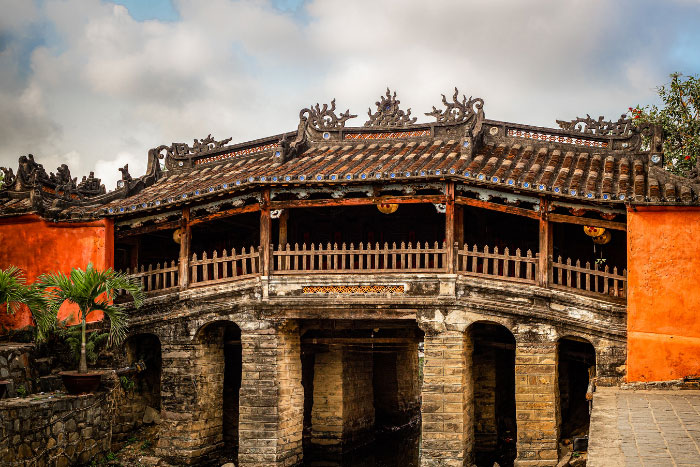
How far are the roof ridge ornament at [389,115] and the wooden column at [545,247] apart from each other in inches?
173

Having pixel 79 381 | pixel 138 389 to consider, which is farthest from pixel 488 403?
pixel 79 381

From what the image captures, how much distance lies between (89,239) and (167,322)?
2.76m

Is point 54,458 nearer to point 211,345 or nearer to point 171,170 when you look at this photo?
point 211,345

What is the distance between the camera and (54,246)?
1709 centimetres

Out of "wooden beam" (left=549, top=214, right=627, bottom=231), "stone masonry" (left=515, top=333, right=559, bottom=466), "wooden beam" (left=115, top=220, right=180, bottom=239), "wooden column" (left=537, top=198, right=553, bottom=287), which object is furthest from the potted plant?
"wooden beam" (left=549, top=214, right=627, bottom=231)

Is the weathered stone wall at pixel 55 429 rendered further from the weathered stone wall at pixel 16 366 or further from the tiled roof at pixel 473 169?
the tiled roof at pixel 473 169

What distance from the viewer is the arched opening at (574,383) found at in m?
→ 14.6

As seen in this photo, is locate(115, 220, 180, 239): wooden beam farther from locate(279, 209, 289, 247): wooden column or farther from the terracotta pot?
the terracotta pot

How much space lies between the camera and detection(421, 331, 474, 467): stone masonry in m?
13.8

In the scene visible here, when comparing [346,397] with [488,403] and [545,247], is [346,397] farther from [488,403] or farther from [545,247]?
[545,247]

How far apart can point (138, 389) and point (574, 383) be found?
9.92 meters

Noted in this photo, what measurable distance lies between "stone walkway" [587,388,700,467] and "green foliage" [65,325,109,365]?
10.2 metres

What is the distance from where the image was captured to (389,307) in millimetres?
14539

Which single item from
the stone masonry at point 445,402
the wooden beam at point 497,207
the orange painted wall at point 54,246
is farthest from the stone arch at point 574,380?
the orange painted wall at point 54,246
